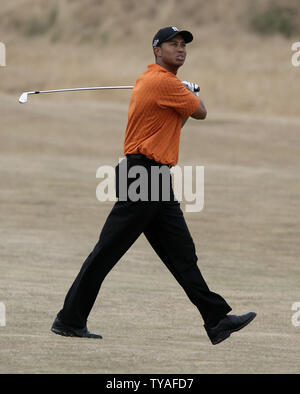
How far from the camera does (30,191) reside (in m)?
18.2

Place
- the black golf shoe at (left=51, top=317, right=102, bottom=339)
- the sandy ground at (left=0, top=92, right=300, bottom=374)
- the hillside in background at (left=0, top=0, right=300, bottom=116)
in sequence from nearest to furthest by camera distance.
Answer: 1. the sandy ground at (left=0, top=92, right=300, bottom=374)
2. the black golf shoe at (left=51, top=317, right=102, bottom=339)
3. the hillside in background at (left=0, top=0, right=300, bottom=116)

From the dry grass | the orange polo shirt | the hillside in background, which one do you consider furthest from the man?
the hillside in background

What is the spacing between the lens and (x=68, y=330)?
7398 mm

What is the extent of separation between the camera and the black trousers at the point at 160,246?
23.8 feet

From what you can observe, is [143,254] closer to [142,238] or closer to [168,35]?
[142,238]

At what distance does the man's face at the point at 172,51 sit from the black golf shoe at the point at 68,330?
178 centimetres

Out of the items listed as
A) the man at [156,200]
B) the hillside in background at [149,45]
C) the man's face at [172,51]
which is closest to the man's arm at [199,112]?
the man at [156,200]

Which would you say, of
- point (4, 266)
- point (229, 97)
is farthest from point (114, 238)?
point (229, 97)

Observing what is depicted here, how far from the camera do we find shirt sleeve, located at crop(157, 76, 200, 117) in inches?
279

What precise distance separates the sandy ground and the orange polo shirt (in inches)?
48.9

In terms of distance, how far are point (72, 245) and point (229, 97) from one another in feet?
79.8

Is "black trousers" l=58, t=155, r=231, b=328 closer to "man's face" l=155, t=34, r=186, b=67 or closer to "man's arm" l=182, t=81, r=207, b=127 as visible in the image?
"man's arm" l=182, t=81, r=207, b=127

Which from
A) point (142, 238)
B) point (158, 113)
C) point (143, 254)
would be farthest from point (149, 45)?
point (158, 113)

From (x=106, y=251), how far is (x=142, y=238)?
7032mm
